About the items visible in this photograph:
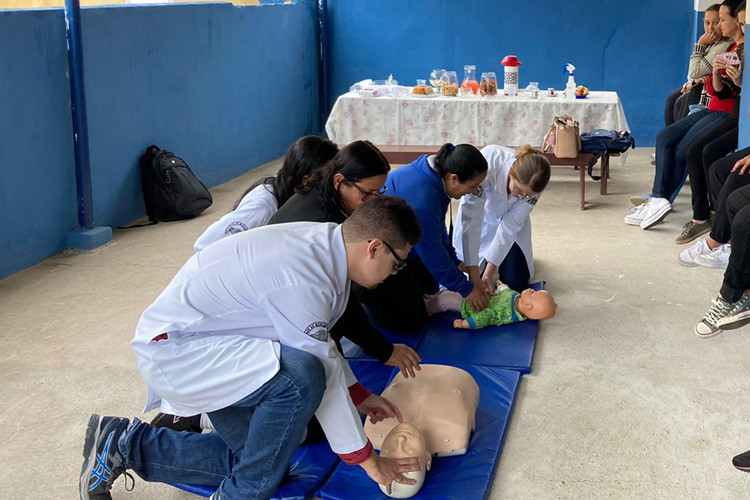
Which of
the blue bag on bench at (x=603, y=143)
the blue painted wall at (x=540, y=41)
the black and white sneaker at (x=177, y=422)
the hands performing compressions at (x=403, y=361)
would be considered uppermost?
the blue painted wall at (x=540, y=41)

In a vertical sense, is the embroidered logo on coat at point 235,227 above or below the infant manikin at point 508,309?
above

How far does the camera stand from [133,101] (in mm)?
5617

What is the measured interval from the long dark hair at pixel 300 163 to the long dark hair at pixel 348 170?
0.89 ft

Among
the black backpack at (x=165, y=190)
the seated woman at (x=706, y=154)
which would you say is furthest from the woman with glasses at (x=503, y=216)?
the black backpack at (x=165, y=190)

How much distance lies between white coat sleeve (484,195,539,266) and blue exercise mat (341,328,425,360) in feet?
2.08

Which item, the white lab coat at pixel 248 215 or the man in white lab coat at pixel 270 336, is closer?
the man in white lab coat at pixel 270 336

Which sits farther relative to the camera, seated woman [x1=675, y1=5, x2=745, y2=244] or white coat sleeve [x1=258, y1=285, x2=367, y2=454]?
seated woman [x1=675, y1=5, x2=745, y2=244]

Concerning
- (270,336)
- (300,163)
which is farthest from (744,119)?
(270,336)

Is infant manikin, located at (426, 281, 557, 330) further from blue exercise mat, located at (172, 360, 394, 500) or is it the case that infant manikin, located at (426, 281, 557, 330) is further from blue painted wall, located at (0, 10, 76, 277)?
blue painted wall, located at (0, 10, 76, 277)

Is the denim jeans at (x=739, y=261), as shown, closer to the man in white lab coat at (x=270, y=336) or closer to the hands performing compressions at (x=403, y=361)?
the hands performing compressions at (x=403, y=361)

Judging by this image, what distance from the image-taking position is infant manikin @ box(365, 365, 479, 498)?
8.14 feet

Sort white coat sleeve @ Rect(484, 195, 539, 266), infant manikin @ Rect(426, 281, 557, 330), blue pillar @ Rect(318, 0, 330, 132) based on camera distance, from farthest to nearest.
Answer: blue pillar @ Rect(318, 0, 330, 132), white coat sleeve @ Rect(484, 195, 539, 266), infant manikin @ Rect(426, 281, 557, 330)

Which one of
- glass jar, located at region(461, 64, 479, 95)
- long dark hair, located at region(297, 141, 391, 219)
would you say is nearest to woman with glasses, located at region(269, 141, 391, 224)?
long dark hair, located at region(297, 141, 391, 219)

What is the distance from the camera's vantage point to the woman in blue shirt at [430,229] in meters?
3.37
